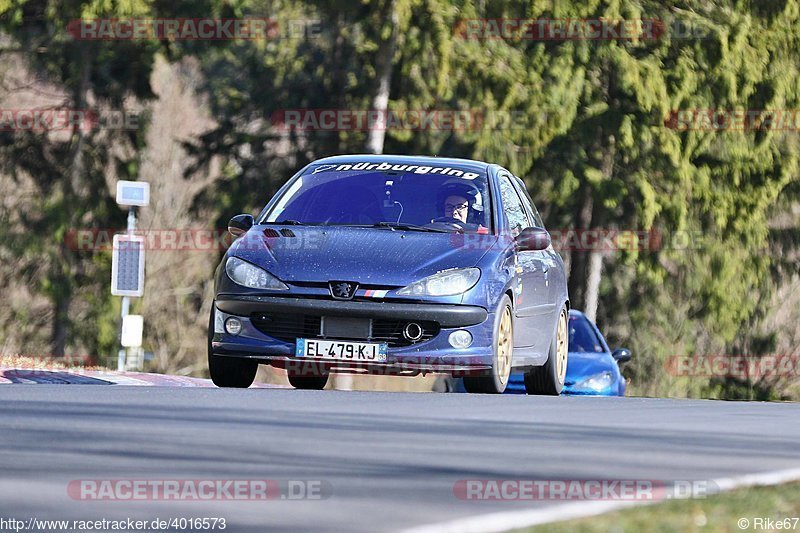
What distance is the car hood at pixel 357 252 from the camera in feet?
40.4

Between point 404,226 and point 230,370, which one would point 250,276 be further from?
point 404,226

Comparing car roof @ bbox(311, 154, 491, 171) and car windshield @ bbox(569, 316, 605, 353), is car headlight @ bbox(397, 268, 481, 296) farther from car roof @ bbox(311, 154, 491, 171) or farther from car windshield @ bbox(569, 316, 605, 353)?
car windshield @ bbox(569, 316, 605, 353)

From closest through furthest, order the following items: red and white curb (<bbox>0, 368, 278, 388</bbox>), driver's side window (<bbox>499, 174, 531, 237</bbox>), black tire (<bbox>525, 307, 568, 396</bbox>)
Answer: driver's side window (<bbox>499, 174, 531, 237</bbox>) < black tire (<bbox>525, 307, 568, 396</bbox>) < red and white curb (<bbox>0, 368, 278, 388</bbox>)

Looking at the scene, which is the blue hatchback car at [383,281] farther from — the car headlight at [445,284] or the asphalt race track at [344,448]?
the asphalt race track at [344,448]

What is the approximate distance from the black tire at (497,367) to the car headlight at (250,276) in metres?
1.49

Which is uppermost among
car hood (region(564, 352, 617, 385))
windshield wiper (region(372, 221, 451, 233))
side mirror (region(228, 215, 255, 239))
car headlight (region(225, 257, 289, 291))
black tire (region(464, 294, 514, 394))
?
windshield wiper (region(372, 221, 451, 233))

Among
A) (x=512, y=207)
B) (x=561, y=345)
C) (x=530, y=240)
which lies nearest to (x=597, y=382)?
(x=561, y=345)

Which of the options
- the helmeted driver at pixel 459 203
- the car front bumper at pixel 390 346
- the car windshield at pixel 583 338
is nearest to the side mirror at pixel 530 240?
the helmeted driver at pixel 459 203

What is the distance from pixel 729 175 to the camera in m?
37.1

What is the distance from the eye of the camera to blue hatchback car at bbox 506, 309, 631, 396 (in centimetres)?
1870

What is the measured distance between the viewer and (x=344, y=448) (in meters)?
7.75

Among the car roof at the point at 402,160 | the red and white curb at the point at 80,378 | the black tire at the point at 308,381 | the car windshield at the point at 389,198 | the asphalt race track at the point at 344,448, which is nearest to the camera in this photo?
the asphalt race track at the point at 344,448

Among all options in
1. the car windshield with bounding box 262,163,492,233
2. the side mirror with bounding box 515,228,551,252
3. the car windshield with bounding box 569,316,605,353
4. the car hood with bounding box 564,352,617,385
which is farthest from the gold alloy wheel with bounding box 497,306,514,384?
the car windshield with bounding box 569,316,605,353

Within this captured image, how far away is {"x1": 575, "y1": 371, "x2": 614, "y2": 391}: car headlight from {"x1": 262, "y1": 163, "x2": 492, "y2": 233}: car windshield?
5239 millimetres
